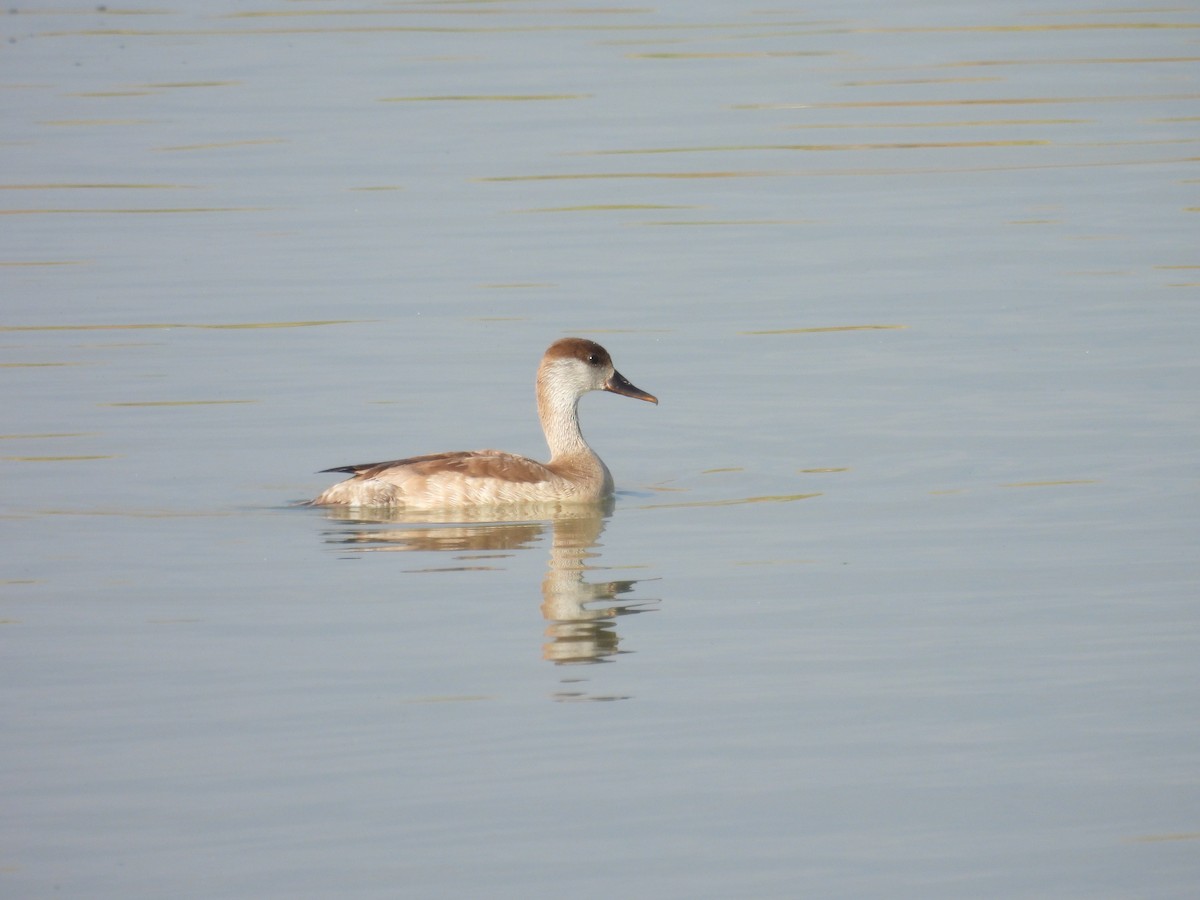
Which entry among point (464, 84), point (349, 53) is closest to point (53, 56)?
point (349, 53)

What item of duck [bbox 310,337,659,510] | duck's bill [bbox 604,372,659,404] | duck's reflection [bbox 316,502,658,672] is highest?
duck's bill [bbox 604,372,659,404]

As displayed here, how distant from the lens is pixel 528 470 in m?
12.6

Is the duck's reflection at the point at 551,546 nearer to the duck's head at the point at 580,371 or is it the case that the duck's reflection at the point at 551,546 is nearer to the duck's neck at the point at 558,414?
the duck's neck at the point at 558,414

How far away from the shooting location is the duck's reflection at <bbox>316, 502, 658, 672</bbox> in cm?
955

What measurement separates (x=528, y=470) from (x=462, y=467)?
19.1 inches

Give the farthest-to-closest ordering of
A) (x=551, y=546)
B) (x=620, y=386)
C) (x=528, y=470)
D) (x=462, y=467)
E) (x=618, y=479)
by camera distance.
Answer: (x=620, y=386) < (x=618, y=479) < (x=528, y=470) < (x=462, y=467) < (x=551, y=546)

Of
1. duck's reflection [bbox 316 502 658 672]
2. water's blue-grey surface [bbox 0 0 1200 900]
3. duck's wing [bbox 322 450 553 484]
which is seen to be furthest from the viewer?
duck's wing [bbox 322 450 553 484]

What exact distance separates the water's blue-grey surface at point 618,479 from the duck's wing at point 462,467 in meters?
0.33

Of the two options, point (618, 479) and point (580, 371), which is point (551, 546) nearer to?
point (618, 479)

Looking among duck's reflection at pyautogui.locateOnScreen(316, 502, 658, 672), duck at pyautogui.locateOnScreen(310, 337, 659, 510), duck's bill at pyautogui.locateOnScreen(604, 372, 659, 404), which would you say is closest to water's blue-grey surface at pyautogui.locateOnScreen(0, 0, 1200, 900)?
duck's reflection at pyautogui.locateOnScreen(316, 502, 658, 672)

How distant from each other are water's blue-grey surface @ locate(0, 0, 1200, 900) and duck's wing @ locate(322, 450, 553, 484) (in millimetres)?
327

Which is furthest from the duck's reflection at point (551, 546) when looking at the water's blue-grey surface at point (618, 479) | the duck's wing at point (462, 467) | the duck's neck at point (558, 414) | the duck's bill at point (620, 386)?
the duck's bill at point (620, 386)

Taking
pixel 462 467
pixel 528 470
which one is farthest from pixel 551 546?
pixel 528 470

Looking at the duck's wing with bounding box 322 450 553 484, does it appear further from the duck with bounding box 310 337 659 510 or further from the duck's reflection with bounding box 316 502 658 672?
the duck's reflection with bounding box 316 502 658 672
